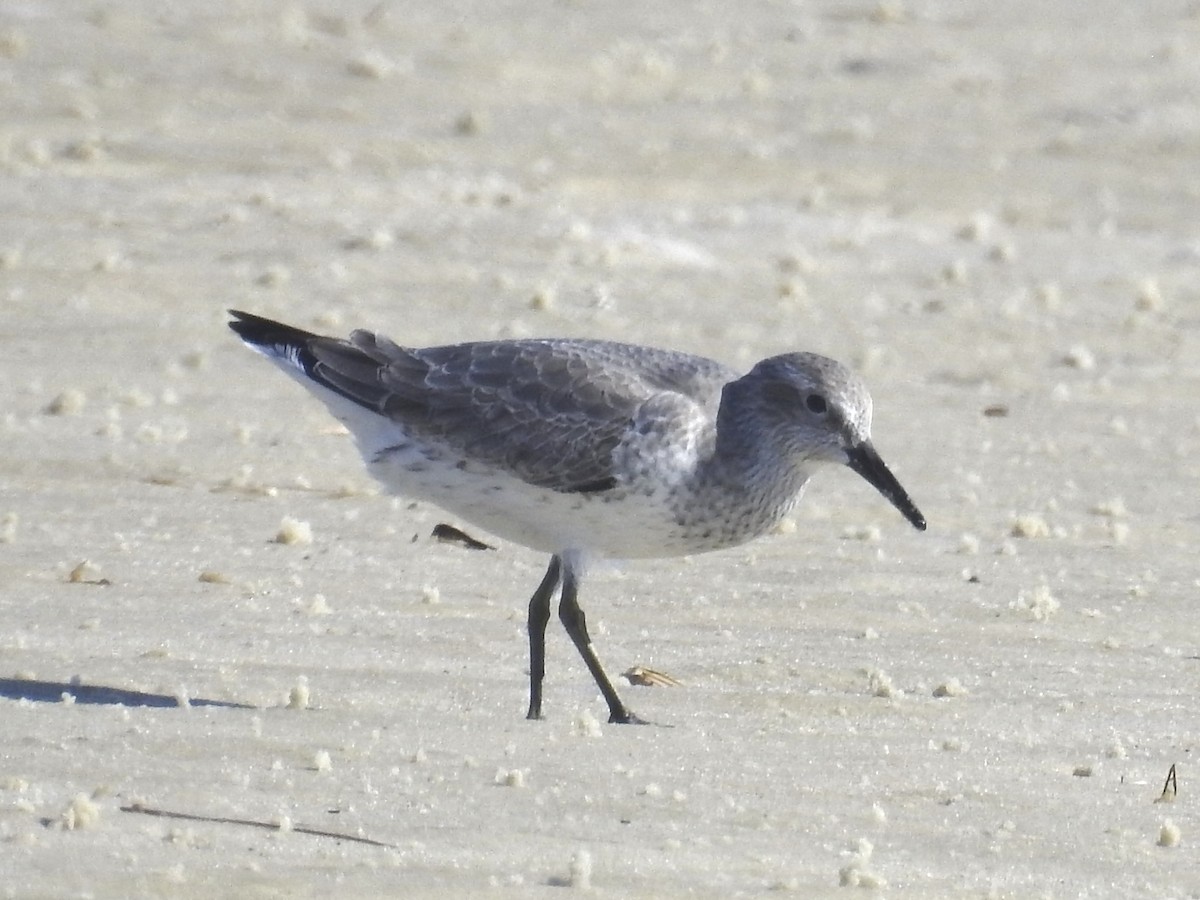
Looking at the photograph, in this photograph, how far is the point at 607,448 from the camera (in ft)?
Answer: 22.1

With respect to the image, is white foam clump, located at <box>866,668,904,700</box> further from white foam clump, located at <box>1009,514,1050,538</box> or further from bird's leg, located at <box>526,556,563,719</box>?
white foam clump, located at <box>1009,514,1050,538</box>

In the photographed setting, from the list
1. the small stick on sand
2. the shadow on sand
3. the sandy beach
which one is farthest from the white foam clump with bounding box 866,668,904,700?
the small stick on sand

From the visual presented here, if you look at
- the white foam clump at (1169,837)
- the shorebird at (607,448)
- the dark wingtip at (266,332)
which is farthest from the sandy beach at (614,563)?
the dark wingtip at (266,332)

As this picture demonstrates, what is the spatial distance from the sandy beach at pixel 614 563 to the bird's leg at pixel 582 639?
0.30ft

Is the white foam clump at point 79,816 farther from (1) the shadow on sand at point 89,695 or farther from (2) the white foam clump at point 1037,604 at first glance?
(2) the white foam clump at point 1037,604

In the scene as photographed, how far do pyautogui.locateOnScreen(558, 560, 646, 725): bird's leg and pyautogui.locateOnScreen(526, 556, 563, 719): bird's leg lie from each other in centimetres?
5

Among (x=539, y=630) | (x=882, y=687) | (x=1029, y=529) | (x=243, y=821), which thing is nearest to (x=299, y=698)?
(x=539, y=630)

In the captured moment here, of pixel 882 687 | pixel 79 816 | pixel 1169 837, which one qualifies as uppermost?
pixel 882 687

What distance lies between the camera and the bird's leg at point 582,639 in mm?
6430

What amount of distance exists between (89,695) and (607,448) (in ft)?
5.27

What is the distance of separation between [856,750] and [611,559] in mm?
1219

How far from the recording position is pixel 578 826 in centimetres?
532

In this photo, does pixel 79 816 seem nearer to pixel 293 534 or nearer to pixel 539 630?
pixel 539 630

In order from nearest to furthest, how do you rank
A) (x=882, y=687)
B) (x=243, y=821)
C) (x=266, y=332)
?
(x=243, y=821) < (x=882, y=687) < (x=266, y=332)
